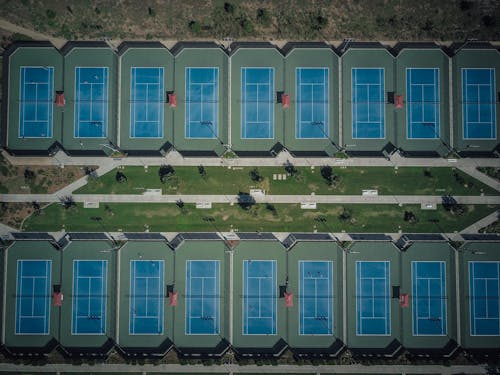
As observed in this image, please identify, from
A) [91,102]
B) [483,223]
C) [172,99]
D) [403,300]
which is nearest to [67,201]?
[91,102]

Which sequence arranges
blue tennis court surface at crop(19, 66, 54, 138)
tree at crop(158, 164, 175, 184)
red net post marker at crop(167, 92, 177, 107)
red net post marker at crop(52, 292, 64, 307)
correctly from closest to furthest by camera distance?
red net post marker at crop(52, 292, 64, 307), red net post marker at crop(167, 92, 177, 107), tree at crop(158, 164, 175, 184), blue tennis court surface at crop(19, 66, 54, 138)

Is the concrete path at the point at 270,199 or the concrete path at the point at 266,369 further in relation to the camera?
the concrete path at the point at 270,199

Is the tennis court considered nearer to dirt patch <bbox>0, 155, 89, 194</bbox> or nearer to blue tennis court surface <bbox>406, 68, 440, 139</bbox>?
blue tennis court surface <bbox>406, 68, 440, 139</bbox>

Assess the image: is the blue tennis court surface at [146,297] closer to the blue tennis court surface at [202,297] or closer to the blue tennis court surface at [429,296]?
the blue tennis court surface at [202,297]

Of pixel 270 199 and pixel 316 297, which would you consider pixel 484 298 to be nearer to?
pixel 316 297

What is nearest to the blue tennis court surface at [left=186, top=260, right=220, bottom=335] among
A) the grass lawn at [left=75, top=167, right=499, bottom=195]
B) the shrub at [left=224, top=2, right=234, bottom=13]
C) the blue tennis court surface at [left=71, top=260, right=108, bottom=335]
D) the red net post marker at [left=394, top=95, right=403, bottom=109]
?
the grass lawn at [left=75, top=167, right=499, bottom=195]

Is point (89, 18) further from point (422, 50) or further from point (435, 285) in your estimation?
point (435, 285)

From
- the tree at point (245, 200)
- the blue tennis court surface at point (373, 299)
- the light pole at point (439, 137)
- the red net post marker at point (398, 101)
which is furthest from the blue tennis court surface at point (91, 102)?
the light pole at point (439, 137)
